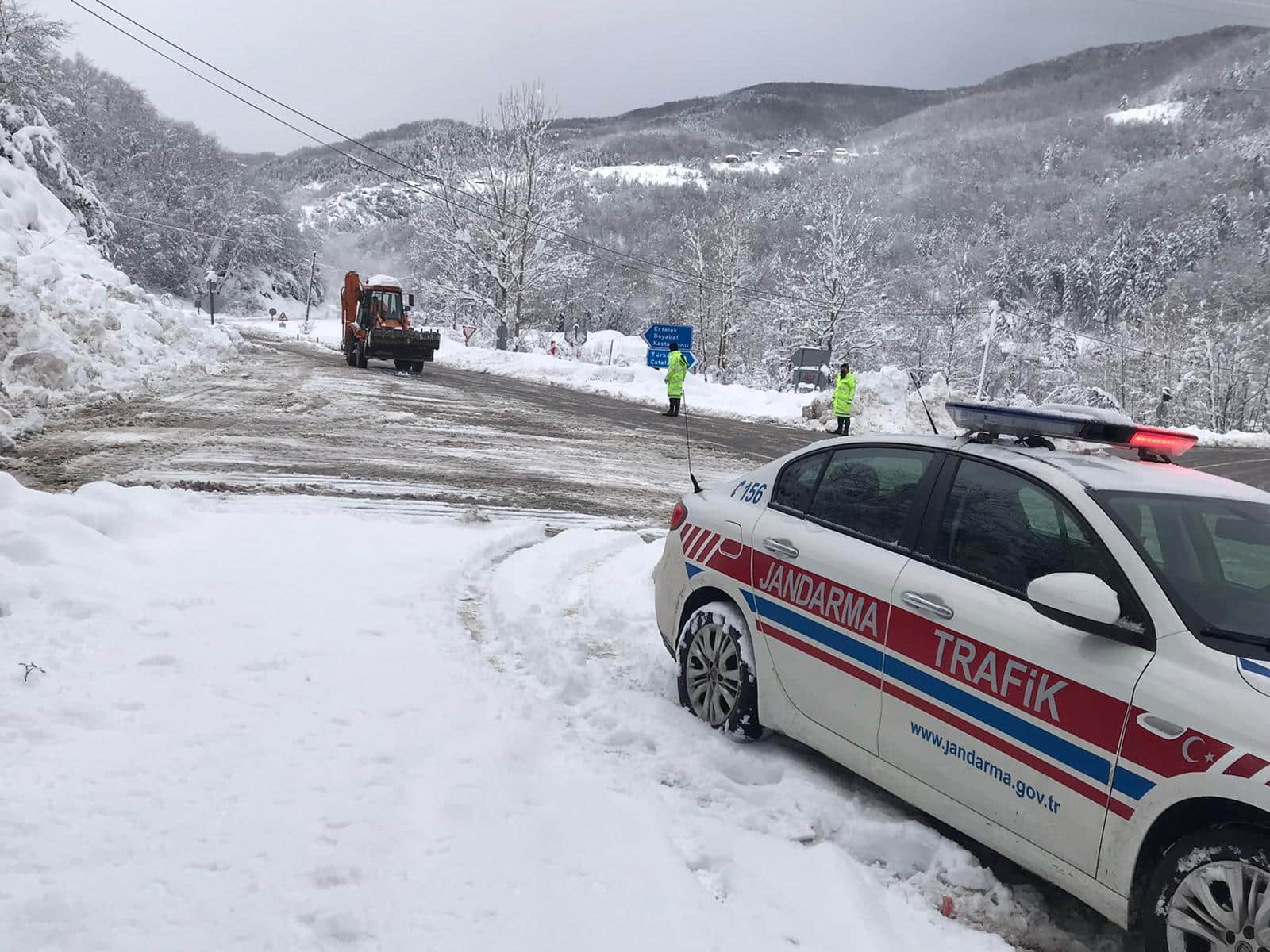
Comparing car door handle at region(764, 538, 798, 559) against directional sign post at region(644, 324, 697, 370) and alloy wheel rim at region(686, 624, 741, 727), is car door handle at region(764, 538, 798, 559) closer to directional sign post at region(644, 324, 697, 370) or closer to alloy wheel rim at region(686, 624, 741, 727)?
alloy wheel rim at region(686, 624, 741, 727)

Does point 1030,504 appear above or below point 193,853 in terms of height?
above

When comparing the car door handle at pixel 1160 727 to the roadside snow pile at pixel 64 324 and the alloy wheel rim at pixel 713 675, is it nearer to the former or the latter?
the alloy wheel rim at pixel 713 675

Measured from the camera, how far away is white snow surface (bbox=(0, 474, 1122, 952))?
2609 mm

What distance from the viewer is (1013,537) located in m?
3.20

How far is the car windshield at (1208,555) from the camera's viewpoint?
2.65 meters

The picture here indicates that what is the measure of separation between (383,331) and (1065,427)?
26.2 m

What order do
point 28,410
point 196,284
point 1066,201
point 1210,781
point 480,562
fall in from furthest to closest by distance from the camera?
point 1066,201
point 196,284
point 28,410
point 480,562
point 1210,781

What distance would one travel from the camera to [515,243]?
4469 cm

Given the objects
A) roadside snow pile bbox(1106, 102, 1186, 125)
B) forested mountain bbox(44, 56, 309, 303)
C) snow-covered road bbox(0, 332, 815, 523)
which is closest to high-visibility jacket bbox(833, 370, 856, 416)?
snow-covered road bbox(0, 332, 815, 523)

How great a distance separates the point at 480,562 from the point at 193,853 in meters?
4.20

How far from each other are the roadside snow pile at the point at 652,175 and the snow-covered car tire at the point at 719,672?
510 ft

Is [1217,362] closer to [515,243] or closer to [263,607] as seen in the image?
[515,243]

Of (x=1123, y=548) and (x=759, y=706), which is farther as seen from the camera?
(x=759, y=706)

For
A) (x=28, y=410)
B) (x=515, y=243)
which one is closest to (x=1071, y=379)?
(x=515, y=243)
